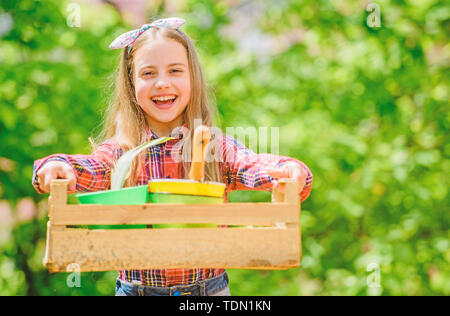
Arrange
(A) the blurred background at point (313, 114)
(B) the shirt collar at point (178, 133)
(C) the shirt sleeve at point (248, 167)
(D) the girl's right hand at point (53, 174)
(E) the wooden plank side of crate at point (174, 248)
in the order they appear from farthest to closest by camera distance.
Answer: (A) the blurred background at point (313, 114), (B) the shirt collar at point (178, 133), (C) the shirt sleeve at point (248, 167), (D) the girl's right hand at point (53, 174), (E) the wooden plank side of crate at point (174, 248)

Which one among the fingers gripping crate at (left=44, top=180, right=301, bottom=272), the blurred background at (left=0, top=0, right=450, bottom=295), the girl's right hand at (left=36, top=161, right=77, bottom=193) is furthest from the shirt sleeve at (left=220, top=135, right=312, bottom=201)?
the blurred background at (left=0, top=0, right=450, bottom=295)

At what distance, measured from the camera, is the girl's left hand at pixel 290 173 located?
1.25 m

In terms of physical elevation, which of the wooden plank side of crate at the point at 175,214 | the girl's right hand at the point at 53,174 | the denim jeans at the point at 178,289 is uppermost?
the girl's right hand at the point at 53,174

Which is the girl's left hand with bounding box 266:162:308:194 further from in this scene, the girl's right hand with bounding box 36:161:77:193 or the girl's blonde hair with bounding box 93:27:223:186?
the girl's right hand with bounding box 36:161:77:193

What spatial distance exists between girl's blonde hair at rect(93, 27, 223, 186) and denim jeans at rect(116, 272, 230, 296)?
27cm

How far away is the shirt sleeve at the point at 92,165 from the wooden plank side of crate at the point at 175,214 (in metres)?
0.26

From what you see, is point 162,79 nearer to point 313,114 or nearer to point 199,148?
point 199,148

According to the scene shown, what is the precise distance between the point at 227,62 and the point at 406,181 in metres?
1.23

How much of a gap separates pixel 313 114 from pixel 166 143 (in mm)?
1777

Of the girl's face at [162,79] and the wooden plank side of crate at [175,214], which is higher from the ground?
the girl's face at [162,79]

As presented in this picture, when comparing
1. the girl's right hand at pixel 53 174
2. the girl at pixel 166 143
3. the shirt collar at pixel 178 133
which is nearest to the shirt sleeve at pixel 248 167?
the girl at pixel 166 143

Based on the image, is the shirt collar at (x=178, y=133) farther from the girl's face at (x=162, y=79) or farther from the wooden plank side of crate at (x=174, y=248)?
the wooden plank side of crate at (x=174, y=248)

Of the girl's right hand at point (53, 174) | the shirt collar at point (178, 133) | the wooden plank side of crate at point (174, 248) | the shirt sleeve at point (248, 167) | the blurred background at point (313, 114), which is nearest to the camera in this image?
the wooden plank side of crate at point (174, 248)

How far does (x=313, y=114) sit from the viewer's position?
3.08 m
